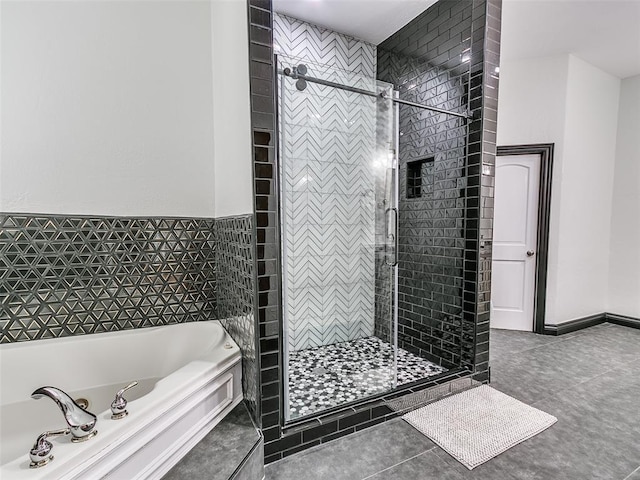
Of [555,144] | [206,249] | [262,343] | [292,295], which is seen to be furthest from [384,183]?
[555,144]

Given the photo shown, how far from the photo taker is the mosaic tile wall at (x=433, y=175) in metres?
2.55

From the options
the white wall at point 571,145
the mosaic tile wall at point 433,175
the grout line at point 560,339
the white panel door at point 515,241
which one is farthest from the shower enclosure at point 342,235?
the white wall at point 571,145

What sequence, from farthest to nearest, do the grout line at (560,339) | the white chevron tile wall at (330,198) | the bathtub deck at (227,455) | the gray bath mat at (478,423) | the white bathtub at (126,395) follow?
the grout line at (560,339) → the white chevron tile wall at (330,198) → the gray bath mat at (478,423) → the bathtub deck at (227,455) → the white bathtub at (126,395)

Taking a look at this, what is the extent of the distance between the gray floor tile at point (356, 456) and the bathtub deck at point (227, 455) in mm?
176

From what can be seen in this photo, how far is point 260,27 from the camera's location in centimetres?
145

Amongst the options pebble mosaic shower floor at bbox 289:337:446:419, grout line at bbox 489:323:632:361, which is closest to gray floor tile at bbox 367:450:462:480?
pebble mosaic shower floor at bbox 289:337:446:419

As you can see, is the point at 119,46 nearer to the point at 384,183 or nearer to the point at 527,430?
the point at 384,183

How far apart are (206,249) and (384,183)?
60.6 inches

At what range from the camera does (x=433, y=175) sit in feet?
9.32

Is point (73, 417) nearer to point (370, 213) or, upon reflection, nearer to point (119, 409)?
point (119, 409)

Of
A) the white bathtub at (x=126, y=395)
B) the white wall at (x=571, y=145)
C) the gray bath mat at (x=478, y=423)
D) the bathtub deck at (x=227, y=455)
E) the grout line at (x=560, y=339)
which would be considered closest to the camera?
the white bathtub at (x=126, y=395)

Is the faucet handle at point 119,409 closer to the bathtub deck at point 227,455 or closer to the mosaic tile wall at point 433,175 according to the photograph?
the bathtub deck at point 227,455

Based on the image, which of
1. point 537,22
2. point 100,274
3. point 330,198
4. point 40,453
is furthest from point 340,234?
point 537,22

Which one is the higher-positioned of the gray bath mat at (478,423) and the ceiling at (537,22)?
the ceiling at (537,22)
